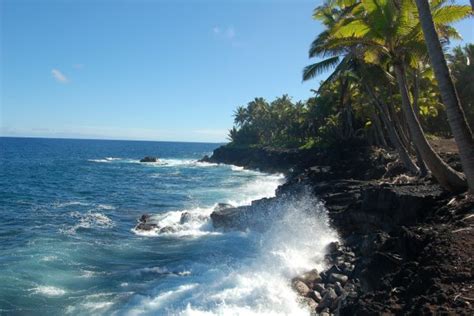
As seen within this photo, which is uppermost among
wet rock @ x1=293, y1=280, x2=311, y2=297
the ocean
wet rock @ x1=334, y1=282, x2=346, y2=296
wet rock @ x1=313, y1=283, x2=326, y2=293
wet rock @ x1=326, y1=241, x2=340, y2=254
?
wet rock @ x1=326, y1=241, x2=340, y2=254

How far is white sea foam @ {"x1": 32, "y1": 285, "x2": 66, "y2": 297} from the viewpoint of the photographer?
1279cm

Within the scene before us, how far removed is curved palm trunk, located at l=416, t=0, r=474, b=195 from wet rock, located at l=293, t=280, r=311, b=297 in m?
5.55

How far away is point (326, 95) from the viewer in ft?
144

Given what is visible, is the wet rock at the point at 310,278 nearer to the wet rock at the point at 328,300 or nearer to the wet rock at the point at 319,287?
the wet rock at the point at 319,287

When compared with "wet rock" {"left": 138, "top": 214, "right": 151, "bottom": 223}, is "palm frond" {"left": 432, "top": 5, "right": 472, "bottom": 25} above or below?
above

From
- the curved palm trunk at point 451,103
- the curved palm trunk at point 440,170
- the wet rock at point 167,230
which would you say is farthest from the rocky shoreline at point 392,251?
the wet rock at point 167,230

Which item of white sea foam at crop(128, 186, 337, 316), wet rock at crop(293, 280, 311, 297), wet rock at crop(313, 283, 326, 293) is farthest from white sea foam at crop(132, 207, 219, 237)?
wet rock at crop(313, 283, 326, 293)

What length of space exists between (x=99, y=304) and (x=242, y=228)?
10.2 meters

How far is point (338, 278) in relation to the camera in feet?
40.1

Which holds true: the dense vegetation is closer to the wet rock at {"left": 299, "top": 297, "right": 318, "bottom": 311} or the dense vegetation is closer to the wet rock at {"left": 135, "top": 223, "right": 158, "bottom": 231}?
the wet rock at {"left": 299, "top": 297, "right": 318, "bottom": 311}

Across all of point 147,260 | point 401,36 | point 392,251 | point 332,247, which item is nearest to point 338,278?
point 332,247

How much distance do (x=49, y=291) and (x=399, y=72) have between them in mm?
13765

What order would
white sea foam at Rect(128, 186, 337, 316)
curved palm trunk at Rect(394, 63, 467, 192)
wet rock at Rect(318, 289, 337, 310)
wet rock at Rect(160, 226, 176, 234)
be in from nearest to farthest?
1. wet rock at Rect(318, 289, 337, 310)
2. curved palm trunk at Rect(394, 63, 467, 192)
3. white sea foam at Rect(128, 186, 337, 316)
4. wet rock at Rect(160, 226, 176, 234)

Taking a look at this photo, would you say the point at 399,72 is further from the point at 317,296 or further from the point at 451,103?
the point at 317,296
